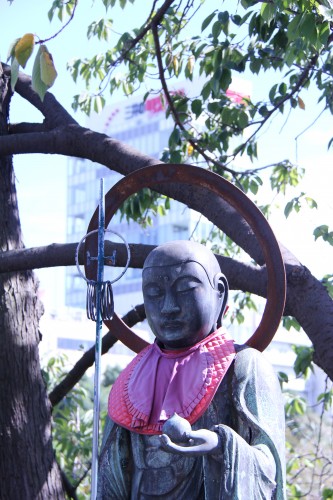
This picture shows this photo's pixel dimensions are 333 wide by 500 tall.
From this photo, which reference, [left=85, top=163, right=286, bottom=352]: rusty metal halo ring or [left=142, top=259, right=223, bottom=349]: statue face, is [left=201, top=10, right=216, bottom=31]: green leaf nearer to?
[left=85, top=163, right=286, bottom=352]: rusty metal halo ring

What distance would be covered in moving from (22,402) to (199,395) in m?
2.82

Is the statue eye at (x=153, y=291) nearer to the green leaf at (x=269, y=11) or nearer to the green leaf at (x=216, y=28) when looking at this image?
the green leaf at (x=269, y=11)

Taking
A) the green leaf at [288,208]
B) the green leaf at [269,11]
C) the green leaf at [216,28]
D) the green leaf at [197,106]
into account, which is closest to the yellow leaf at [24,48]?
the green leaf at [269,11]

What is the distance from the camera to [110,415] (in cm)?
359

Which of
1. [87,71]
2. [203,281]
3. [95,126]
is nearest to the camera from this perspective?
[203,281]

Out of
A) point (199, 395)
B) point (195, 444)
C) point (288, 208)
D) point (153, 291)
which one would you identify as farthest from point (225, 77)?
point (195, 444)

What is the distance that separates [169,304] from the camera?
348 cm

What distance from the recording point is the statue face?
11.4 ft

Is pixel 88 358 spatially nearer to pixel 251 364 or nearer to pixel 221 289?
pixel 221 289

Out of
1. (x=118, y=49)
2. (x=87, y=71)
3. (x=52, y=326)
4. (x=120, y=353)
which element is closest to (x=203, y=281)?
(x=118, y=49)

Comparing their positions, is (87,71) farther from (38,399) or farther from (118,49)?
(38,399)

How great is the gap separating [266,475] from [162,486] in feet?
1.19

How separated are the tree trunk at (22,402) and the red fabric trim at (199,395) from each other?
2441mm

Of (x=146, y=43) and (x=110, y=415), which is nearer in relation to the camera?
(x=110, y=415)
